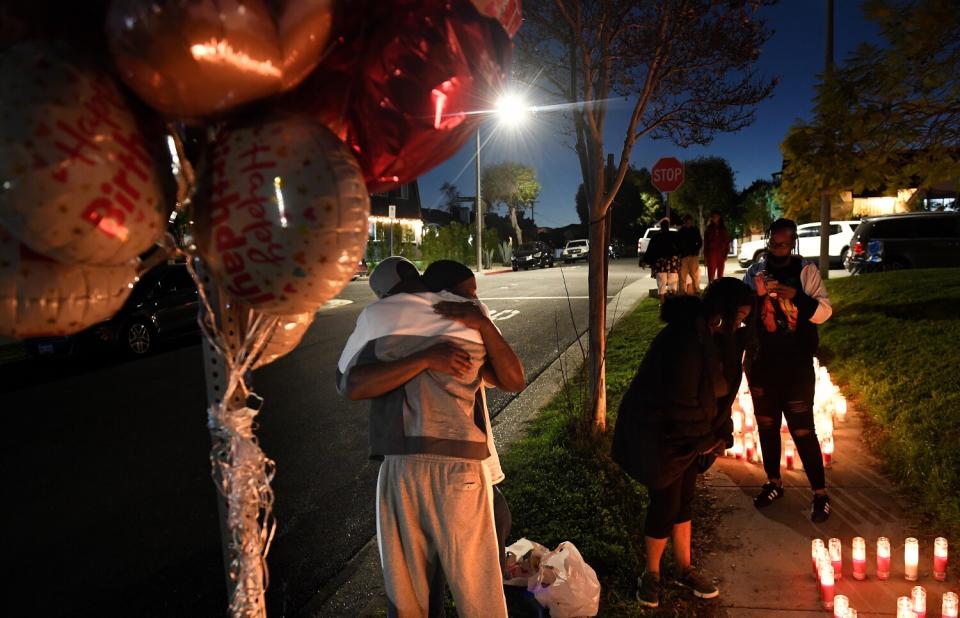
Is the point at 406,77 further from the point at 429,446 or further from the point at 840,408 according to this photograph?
the point at 840,408

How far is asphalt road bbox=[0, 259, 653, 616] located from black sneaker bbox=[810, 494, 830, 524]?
1.95 m

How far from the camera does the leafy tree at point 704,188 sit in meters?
48.4

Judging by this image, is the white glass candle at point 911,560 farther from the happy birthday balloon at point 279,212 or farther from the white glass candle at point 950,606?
the happy birthday balloon at point 279,212

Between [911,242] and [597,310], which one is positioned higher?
[911,242]

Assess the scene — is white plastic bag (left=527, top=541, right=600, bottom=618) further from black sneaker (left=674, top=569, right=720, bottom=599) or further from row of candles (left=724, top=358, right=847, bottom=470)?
row of candles (left=724, top=358, right=847, bottom=470)

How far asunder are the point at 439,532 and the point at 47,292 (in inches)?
56.1

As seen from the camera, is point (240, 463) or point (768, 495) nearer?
point (240, 463)

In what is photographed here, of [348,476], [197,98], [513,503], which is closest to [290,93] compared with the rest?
[197,98]

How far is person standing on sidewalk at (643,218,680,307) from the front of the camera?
1103cm

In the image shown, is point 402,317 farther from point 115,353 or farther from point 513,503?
point 115,353

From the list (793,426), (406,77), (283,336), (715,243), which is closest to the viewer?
(406,77)

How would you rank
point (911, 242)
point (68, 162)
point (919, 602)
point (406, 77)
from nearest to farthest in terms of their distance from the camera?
point (68, 162) < point (406, 77) < point (919, 602) < point (911, 242)

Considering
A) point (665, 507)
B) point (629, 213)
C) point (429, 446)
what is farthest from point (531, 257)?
point (629, 213)

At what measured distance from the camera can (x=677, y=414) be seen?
9.78 ft
